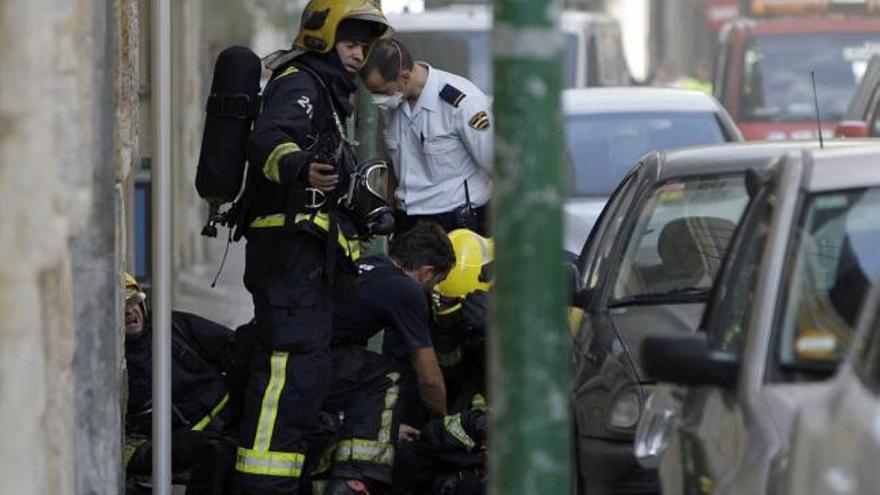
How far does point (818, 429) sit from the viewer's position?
4609 mm

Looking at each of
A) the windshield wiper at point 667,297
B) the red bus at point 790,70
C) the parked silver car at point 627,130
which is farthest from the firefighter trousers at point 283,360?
the red bus at point 790,70

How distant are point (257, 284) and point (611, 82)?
13.1 metres

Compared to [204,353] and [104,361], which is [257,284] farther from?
[104,361]

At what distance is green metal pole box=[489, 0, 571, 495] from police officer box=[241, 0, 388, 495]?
3.39 metres

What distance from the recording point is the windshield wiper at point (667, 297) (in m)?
7.82

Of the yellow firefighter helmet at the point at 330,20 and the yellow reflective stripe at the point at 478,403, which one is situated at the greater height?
the yellow firefighter helmet at the point at 330,20

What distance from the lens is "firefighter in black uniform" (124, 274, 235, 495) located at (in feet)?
27.6

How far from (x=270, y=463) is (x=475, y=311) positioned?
3.38ft

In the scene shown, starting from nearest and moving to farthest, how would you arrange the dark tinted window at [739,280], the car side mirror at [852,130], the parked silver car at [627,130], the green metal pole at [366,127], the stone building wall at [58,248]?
1. the dark tinted window at [739,280]
2. the stone building wall at [58,248]
3. the green metal pole at [366,127]
4. the parked silver car at [627,130]
5. the car side mirror at [852,130]

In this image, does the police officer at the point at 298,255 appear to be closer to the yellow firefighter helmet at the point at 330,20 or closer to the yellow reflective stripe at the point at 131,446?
the yellow firefighter helmet at the point at 330,20

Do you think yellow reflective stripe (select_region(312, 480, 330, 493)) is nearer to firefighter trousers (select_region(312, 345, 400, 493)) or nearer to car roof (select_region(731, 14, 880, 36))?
firefighter trousers (select_region(312, 345, 400, 493))

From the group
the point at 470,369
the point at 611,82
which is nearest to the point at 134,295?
the point at 470,369

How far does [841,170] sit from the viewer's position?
240 inches

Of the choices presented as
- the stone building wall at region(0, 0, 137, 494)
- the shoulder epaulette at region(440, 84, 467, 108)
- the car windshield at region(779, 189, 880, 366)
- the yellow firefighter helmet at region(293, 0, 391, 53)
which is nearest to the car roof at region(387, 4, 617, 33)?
the shoulder epaulette at region(440, 84, 467, 108)
